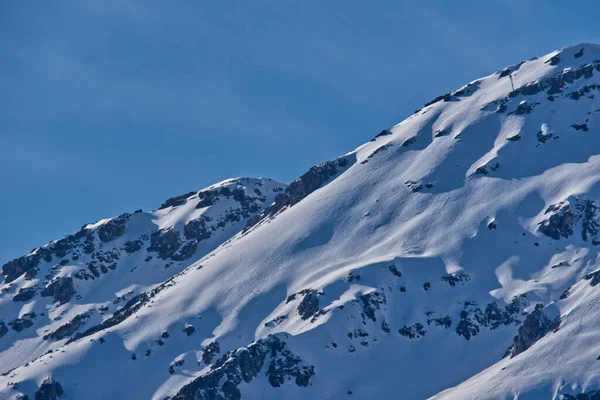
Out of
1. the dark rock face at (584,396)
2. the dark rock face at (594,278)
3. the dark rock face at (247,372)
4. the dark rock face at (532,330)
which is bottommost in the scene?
the dark rock face at (584,396)

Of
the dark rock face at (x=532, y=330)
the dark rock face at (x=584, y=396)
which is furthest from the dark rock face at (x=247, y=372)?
the dark rock face at (x=584, y=396)

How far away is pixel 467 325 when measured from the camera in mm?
199875

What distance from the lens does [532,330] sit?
613 feet

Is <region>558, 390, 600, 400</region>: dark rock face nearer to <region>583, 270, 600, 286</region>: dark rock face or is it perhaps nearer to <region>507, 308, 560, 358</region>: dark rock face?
<region>507, 308, 560, 358</region>: dark rock face

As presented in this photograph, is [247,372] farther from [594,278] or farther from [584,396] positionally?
[594,278]

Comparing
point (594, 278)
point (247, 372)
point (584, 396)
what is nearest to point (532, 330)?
point (594, 278)

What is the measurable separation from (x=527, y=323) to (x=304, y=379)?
33354 millimetres

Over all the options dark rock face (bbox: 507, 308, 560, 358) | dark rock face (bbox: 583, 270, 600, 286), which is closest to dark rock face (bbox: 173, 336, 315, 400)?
dark rock face (bbox: 507, 308, 560, 358)

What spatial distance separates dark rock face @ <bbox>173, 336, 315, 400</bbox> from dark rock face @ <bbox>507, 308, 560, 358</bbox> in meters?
30.5

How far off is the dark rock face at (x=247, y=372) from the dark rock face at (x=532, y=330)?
30.5 m

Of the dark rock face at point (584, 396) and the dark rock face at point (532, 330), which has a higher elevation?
the dark rock face at point (532, 330)

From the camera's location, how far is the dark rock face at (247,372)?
19300cm

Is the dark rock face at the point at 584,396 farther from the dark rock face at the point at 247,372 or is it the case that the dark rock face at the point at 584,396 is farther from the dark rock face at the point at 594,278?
the dark rock face at the point at 247,372

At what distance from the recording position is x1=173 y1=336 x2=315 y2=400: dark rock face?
19300cm
